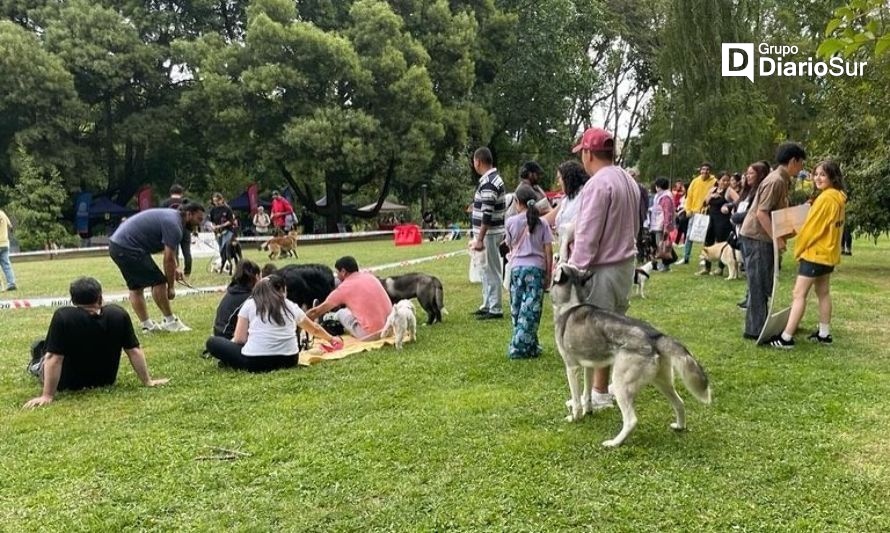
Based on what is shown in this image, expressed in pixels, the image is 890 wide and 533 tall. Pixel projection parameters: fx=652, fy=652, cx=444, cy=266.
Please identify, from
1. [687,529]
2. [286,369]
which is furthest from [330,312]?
[687,529]

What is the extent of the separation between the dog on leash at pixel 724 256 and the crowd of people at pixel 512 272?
6.88 feet

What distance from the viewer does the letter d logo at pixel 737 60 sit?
2331 centimetres

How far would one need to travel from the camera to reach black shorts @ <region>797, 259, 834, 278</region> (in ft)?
19.4

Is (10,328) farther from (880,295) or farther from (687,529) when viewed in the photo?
(880,295)

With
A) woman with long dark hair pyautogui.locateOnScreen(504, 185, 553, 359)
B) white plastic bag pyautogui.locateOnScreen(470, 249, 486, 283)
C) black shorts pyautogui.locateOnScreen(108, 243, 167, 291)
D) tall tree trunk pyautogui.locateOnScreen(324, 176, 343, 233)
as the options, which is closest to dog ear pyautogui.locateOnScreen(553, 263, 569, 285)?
woman with long dark hair pyautogui.locateOnScreen(504, 185, 553, 359)

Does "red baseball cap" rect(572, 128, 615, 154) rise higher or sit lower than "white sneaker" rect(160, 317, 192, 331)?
higher

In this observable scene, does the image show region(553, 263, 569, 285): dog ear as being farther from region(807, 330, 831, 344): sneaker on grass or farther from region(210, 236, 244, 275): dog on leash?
region(210, 236, 244, 275): dog on leash

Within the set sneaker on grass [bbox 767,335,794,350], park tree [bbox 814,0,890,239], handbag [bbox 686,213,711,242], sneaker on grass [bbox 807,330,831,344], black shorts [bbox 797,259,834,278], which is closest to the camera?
black shorts [bbox 797,259,834,278]

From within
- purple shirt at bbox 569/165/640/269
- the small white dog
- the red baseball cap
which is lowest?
the small white dog

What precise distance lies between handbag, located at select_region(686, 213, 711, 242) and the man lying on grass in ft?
30.0

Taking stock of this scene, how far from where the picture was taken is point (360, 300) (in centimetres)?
695

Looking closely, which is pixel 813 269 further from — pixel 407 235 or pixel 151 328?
pixel 407 235

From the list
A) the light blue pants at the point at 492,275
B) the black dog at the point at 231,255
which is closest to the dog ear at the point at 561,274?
the light blue pants at the point at 492,275

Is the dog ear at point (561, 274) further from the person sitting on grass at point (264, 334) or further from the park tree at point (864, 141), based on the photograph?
the park tree at point (864, 141)
